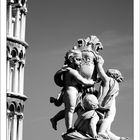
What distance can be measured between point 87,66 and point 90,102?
0.65 meters

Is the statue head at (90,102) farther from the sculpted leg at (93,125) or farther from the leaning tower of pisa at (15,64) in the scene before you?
the leaning tower of pisa at (15,64)

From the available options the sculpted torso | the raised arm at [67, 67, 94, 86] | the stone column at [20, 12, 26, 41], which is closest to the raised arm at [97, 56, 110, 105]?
the sculpted torso

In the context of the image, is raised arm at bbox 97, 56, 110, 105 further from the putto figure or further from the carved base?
the carved base

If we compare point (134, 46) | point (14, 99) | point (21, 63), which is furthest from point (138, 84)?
point (21, 63)

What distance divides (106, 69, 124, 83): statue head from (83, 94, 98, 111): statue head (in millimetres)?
651

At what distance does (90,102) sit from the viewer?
12000 mm

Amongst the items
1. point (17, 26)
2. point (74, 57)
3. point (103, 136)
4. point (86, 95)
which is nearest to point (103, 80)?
point (86, 95)

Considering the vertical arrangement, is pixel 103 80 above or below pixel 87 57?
below

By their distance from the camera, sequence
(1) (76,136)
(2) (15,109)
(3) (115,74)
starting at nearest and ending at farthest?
1. (1) (76,136)
2. (3) (115,74)
3. (2) (15,109)

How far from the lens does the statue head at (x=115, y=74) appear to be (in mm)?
12523

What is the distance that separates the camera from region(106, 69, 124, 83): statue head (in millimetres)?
12523

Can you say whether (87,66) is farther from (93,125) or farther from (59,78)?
(93,125)

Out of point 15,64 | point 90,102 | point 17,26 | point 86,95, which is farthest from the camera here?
point 15,64

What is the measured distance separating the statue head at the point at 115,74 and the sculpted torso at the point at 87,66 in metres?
0.38
